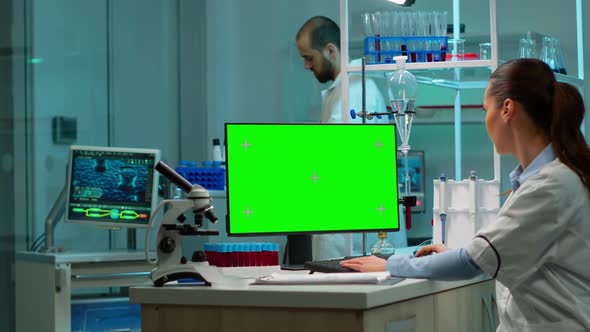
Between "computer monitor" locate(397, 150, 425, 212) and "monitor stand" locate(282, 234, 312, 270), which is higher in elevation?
"computer monitor" locate(397, 150, 425, 212)

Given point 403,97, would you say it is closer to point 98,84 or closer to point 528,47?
point 528,47

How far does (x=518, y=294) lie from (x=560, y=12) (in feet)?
12.5

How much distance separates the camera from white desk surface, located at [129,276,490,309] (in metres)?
1.90

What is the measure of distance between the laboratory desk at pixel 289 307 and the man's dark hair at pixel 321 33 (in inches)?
100

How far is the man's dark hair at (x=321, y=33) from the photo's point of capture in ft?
15.1

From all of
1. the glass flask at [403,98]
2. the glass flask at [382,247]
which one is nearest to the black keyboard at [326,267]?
the glass flask at [382,247]

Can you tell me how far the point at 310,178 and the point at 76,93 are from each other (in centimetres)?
261

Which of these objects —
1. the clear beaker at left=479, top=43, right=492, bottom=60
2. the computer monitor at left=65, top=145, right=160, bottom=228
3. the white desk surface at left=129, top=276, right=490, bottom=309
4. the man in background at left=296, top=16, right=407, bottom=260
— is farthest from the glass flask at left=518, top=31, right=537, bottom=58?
the white desk surface at left=129, top=276, right=490, bottom=309

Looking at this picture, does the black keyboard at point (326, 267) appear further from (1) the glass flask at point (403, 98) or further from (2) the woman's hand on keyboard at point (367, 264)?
(1) the glass flask at point (403, 98)

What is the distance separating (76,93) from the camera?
486cm

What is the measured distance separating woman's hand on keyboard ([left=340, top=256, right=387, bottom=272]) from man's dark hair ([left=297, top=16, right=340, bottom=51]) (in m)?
2.45

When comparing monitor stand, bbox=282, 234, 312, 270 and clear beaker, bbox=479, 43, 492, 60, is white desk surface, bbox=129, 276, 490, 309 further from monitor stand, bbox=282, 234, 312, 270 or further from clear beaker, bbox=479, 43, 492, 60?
clear beaker, bbox=479, 43, 492, 60

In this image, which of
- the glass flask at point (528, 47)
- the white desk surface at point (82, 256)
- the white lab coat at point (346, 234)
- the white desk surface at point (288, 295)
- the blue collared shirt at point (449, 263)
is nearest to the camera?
the white desk surface at point (288, 295)

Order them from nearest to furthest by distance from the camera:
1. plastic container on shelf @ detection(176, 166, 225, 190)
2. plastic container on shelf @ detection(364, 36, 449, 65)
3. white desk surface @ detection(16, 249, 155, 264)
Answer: plastic container on shelf @ detection(364, 36, 449, 65) → white desk surface @ detection(16, 249, 155, 264) → plastic container on shelf @ detection(176, 166, 225, 190)
